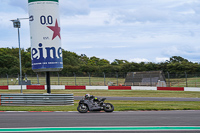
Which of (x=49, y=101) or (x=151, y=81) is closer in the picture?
(x=49, y=101)

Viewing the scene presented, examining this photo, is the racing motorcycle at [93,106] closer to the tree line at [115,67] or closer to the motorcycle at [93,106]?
the motorcycle at [93,106]

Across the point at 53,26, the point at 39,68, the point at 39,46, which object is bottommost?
the point at 39,68

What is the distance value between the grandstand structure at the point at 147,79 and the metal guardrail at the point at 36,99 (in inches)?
1006

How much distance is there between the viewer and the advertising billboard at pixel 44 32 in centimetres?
2112

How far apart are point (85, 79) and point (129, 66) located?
3213 centimetres

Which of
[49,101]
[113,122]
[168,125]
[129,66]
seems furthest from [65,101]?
[129,66]

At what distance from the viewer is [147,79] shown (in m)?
44.4

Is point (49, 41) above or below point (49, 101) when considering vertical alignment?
above

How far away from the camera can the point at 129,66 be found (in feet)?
259

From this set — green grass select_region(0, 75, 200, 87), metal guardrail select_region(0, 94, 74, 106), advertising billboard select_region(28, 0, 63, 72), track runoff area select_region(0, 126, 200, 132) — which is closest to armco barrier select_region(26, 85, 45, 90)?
green grass select_region(0, 75, 200, 87)

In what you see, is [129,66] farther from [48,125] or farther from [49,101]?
[48,125]

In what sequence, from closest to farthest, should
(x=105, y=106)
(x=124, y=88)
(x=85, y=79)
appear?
(x=105, y=106)
(x=124, y=88)
(x=85, y=79)

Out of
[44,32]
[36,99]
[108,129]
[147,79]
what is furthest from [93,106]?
[147,79]

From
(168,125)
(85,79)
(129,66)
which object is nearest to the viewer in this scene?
(168,125)
